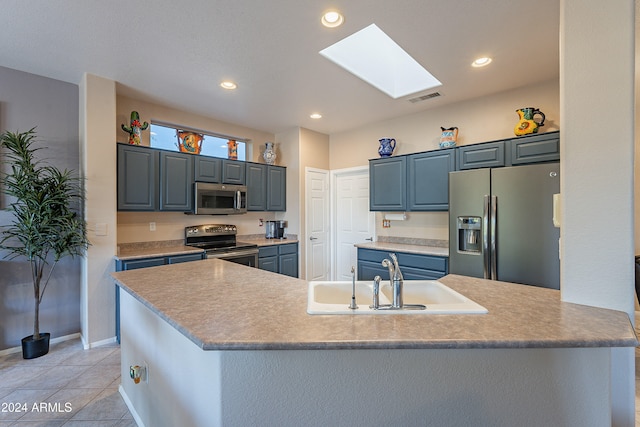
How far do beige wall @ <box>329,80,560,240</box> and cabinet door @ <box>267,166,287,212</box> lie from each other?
946mm

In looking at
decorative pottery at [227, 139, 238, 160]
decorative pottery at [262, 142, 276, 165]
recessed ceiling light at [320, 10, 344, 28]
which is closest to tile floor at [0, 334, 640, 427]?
decorative pottery at [227, 139, 238, 160]

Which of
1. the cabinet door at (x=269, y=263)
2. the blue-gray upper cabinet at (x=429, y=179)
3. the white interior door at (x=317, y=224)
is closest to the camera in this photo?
A: the blue-gray upper cabinet at (x=429, y=179)

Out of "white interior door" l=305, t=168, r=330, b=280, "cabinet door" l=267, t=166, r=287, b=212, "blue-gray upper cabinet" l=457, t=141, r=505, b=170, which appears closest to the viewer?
"blue-gray upper cabinet" l=457, t=141, r=505, b=170

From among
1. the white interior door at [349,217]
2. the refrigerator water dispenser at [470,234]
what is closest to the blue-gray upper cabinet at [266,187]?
the white interior door at [349,217]

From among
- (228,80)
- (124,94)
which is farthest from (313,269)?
(124,94)

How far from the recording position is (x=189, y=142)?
3.86 metres

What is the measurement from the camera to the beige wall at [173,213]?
3.35 metres

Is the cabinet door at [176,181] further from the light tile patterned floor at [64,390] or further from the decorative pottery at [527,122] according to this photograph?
the decorative pottery at [527,122]

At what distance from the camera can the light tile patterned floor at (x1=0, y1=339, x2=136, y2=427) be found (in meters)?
1.83

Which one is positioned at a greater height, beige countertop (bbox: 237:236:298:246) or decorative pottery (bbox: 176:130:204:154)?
decorative pottery (bbox: 176:130:204:154)

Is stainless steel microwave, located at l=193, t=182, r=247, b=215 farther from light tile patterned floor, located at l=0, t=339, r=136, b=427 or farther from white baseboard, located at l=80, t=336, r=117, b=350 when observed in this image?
light tile patterned floor, located at l=0, t=339, r=136, b=427

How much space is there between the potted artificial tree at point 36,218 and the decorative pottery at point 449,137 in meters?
3.98

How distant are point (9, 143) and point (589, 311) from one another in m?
4.09

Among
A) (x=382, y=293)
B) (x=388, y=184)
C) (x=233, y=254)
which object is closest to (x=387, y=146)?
(x=388, y=184)
